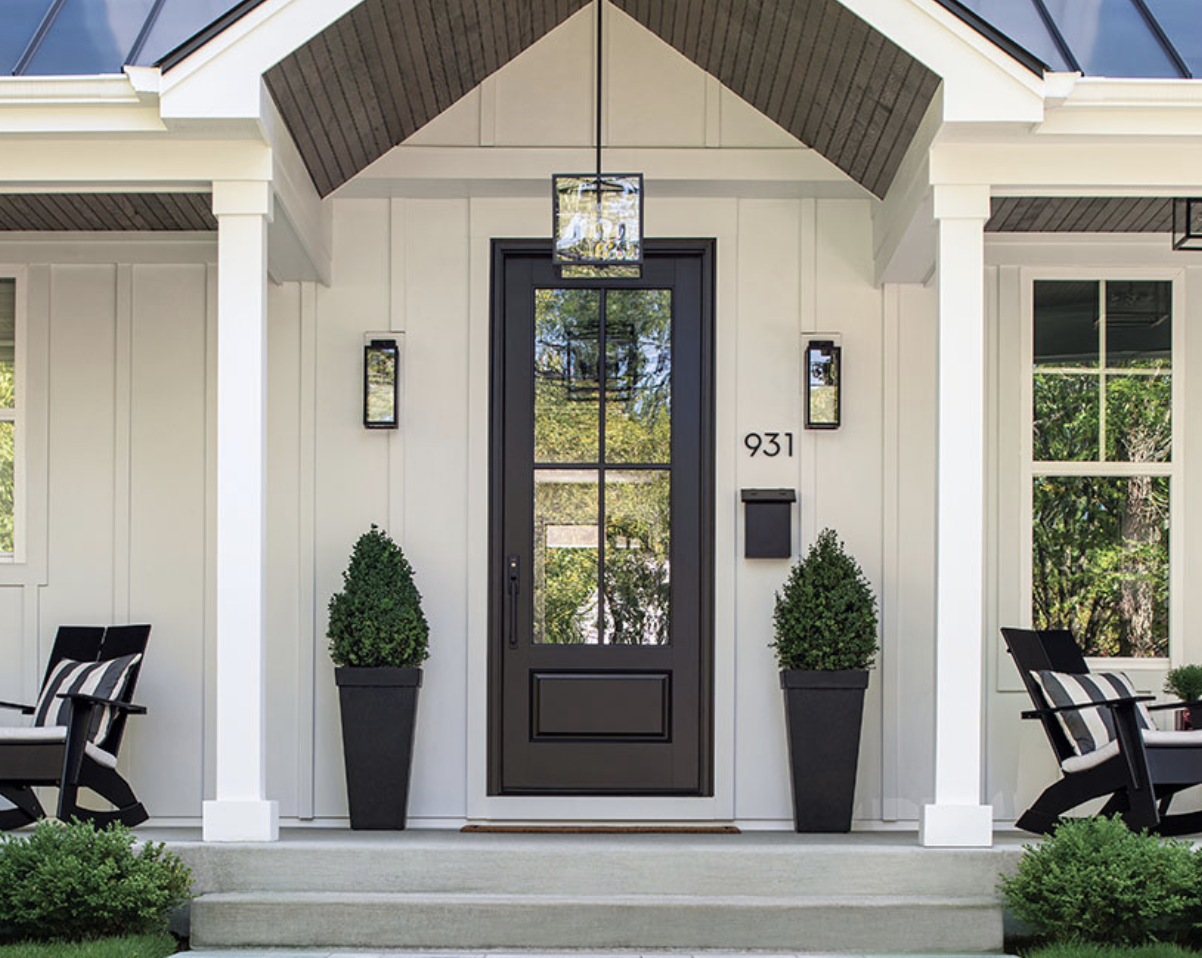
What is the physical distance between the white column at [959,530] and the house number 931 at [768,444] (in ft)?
3.77

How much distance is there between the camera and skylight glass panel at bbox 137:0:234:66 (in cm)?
474

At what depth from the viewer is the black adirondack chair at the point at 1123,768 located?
15.8ft

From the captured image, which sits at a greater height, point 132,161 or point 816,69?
point 816,69

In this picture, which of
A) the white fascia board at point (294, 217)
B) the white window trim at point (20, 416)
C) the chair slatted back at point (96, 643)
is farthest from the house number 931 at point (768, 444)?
the white window trim at point (20, 416)

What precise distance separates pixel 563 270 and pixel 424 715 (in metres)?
2.04

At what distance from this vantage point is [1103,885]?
4137mm

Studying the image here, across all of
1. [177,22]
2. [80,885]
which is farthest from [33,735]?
[177,22]

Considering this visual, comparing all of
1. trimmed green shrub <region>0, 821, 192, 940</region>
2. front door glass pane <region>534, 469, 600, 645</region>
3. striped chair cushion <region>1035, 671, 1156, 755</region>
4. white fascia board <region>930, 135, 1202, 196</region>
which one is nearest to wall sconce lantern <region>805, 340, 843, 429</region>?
front door glass pane <region>534, 469, 600, 645</region>

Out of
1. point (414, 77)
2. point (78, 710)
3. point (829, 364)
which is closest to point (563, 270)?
point (414, 77)

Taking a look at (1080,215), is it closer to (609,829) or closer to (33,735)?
(609,829)

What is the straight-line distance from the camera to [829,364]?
19.3ft

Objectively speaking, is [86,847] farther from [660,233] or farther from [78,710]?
[660,233]

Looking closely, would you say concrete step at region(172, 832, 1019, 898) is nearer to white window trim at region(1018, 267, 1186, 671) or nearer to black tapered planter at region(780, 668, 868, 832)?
black tapered planter at region(780, 668, 868, 832)

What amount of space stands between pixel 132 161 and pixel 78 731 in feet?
6.47
